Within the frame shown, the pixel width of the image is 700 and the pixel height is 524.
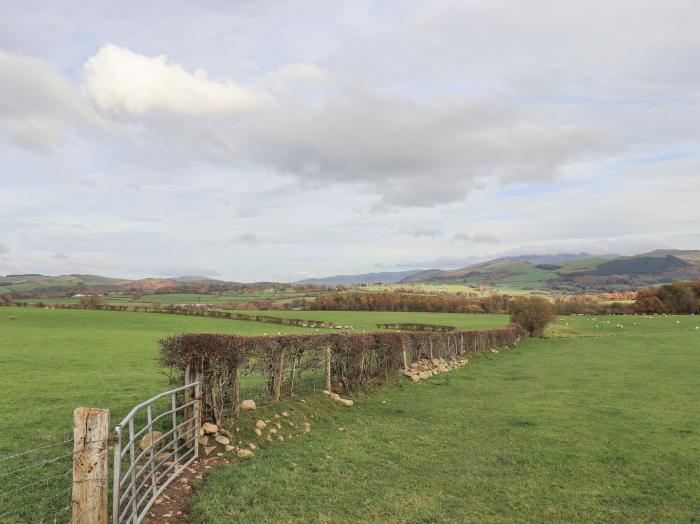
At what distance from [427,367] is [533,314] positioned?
138 ft

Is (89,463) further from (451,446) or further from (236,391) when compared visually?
(451,446)

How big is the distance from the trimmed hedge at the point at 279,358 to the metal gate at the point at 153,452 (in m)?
0.80

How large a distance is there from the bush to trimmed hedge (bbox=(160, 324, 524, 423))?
40.7m

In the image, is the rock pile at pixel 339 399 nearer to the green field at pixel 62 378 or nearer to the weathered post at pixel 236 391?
the weathered post at pixel 236 391

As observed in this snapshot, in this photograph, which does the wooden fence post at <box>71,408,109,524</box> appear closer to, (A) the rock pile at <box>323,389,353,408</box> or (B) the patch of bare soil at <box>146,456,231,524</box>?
(B) the patch of bare soil at <box>146,456,231,524</box>

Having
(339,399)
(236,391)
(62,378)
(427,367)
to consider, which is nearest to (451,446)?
(339,399)

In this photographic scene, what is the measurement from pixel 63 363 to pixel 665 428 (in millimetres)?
30407

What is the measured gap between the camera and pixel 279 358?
51.1 feet

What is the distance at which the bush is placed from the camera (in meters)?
63.9

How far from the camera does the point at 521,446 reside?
13812 millimetres

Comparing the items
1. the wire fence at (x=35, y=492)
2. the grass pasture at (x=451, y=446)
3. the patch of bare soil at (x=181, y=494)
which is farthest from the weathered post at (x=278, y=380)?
the wire fence at (x=35, y=492)

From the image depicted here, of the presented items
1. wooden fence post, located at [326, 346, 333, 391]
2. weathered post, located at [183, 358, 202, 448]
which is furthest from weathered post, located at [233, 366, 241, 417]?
wooden fence post, located at [326, 346, 333, 391]

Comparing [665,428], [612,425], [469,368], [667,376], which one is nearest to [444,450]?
[612,425]

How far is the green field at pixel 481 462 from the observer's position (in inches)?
360
